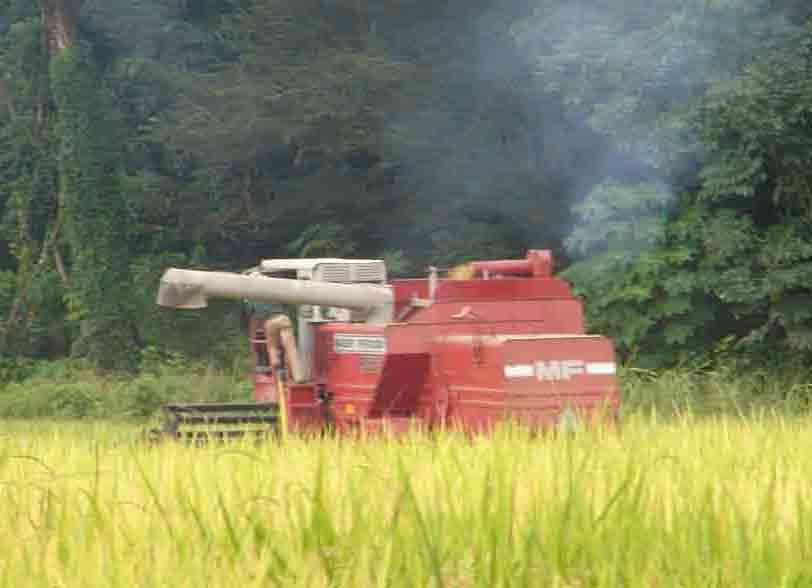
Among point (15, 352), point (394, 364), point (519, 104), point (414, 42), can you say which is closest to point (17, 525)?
point (394, 364)

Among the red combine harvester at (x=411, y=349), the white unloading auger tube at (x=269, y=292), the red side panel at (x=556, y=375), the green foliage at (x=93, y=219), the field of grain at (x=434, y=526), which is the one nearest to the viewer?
the field of grain at (x=434, y=526)

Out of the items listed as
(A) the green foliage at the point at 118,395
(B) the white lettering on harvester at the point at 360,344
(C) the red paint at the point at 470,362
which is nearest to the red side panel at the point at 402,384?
(C) the red paint at the point at 470,362

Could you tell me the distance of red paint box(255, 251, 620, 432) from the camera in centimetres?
1001

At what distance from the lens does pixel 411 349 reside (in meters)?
10.9

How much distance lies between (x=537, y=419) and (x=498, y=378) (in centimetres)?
33

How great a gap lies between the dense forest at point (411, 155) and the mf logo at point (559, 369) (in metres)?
8.58

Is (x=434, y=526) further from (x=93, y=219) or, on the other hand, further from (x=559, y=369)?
(x=93, y=219)

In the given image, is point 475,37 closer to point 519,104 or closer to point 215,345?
point 519,104

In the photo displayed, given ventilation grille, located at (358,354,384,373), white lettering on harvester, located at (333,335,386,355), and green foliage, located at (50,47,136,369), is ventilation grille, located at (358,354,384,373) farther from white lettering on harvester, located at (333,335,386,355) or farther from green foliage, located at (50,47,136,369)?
green foliage, located at (50,47,136,369)

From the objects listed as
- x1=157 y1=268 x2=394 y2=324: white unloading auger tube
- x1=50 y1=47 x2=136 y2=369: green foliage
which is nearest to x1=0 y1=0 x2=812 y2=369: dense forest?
x1=50 y1=47 x2=136 y2=369: green foliage

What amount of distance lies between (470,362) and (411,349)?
23.7 inches

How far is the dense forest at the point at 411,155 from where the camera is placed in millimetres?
18781

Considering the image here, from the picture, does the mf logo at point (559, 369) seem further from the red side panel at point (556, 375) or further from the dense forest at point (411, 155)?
the dense forest at point (411, 155)

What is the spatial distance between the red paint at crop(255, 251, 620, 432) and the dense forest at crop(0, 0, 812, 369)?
23.6 ft
